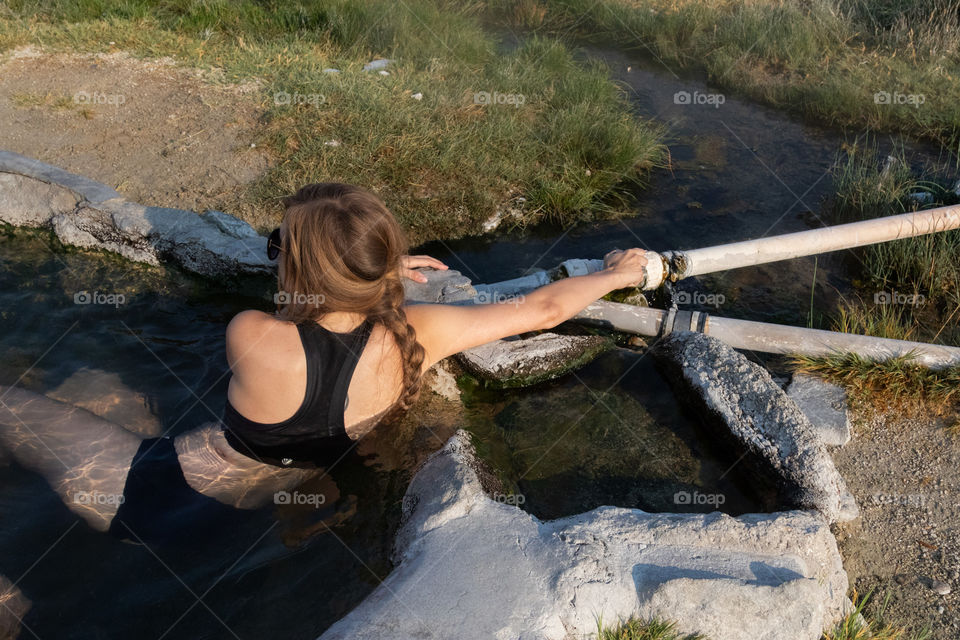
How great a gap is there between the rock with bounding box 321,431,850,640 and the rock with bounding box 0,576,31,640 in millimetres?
1232

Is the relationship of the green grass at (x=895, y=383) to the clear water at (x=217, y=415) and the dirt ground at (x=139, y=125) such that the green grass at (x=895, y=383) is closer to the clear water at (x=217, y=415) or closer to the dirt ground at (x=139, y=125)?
the clear water at (x=217, y=415)

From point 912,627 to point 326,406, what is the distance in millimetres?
2354

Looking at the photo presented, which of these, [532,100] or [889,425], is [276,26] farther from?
[889,425]

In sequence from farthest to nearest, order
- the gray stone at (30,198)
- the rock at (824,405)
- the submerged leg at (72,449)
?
the gray stone at (30,198), the rock at (824,405), the submerged leg at (72,449)

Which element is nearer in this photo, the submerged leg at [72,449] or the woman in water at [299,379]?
the woman in water at [299,379]

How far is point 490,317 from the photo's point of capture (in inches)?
111

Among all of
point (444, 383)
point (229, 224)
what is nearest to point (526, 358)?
point (444, 383)

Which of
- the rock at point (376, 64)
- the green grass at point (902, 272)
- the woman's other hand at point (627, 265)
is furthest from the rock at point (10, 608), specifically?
the rock at point (376, 64)

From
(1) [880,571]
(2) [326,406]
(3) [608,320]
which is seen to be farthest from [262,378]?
(1) [880,571]

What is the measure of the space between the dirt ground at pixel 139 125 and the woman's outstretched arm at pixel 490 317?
9.23 feet

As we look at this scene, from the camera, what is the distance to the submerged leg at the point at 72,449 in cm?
288

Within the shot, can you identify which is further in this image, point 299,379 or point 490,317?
point 490,317

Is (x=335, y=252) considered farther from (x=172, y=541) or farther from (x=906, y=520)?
(x=906, y=520)

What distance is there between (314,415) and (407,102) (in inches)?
164
